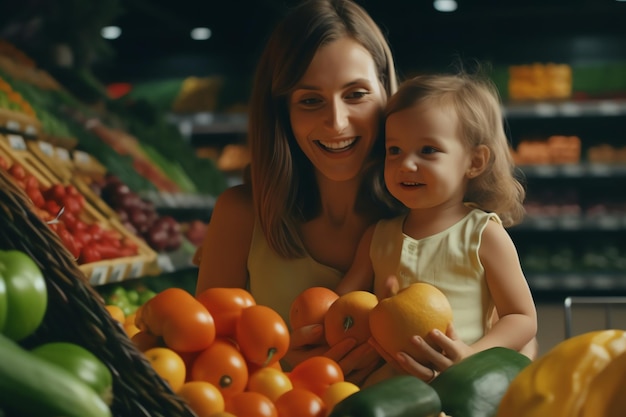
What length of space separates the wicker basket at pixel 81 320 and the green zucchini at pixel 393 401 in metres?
0.19

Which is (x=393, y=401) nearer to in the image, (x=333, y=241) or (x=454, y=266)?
(x=454, y=266)

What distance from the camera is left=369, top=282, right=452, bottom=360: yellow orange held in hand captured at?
1194mm

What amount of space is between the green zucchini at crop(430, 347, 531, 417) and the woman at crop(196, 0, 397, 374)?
26.9 inches

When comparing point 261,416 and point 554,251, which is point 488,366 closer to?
point 261,416

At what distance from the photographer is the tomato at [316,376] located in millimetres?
1081

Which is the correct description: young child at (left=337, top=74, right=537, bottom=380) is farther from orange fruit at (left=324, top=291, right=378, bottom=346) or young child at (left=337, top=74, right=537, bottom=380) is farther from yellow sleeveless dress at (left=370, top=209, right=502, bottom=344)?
orange fruit at (left=324, top=291, right=378, bottom=346)

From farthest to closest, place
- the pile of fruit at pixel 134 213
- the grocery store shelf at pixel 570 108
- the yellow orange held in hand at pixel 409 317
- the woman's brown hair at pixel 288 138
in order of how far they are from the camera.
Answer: the grocery store shelf at pixel 570 108, the pile of fruit at pixel 134 213, the woman's brown hair at pixel 288 138, the yellow orange held in hand at pixel 409 317

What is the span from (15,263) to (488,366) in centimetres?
65

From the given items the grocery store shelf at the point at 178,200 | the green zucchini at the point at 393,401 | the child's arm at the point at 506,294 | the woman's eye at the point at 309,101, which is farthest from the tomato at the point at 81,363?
the grocery store shelf at the point at 178,200

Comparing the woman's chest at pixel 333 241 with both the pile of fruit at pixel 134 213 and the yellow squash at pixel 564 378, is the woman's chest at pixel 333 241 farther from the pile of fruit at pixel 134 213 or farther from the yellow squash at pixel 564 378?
the pile of fruit at pixel 134 213

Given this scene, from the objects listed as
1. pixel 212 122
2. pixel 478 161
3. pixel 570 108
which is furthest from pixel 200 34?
pixel 478 161

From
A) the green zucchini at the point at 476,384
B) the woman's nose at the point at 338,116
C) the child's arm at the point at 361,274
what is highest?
the woman's nose at the point at 338,116

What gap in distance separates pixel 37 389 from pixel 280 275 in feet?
3.72

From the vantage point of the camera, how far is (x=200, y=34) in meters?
7.55
